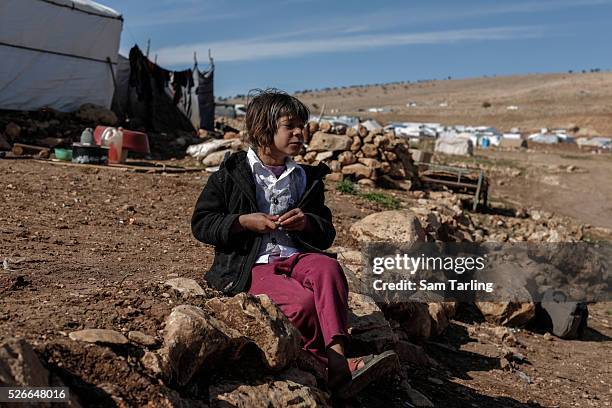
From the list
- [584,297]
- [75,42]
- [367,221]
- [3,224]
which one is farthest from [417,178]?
[3,224]

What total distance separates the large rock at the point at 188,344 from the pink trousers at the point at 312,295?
40cm

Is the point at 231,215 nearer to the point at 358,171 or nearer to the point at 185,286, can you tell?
the point at 185,286

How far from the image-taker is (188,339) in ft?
7.88

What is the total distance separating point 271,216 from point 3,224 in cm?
277

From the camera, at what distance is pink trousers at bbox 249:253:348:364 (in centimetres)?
274

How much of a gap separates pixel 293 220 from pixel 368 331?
1010mm

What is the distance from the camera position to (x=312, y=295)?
2.82 metres

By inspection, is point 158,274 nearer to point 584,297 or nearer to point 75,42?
point 584,297

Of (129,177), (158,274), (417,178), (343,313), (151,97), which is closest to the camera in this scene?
(343,313)

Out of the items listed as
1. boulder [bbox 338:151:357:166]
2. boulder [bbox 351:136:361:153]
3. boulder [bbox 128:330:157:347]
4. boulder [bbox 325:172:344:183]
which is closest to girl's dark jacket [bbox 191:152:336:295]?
boulder [bbox 128:330:157:347]

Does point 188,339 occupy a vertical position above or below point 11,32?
below

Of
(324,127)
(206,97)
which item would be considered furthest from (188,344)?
(206,97)

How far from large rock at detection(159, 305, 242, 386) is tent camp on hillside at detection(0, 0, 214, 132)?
1137 cm

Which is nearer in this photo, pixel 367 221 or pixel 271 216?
pixel 271 216
